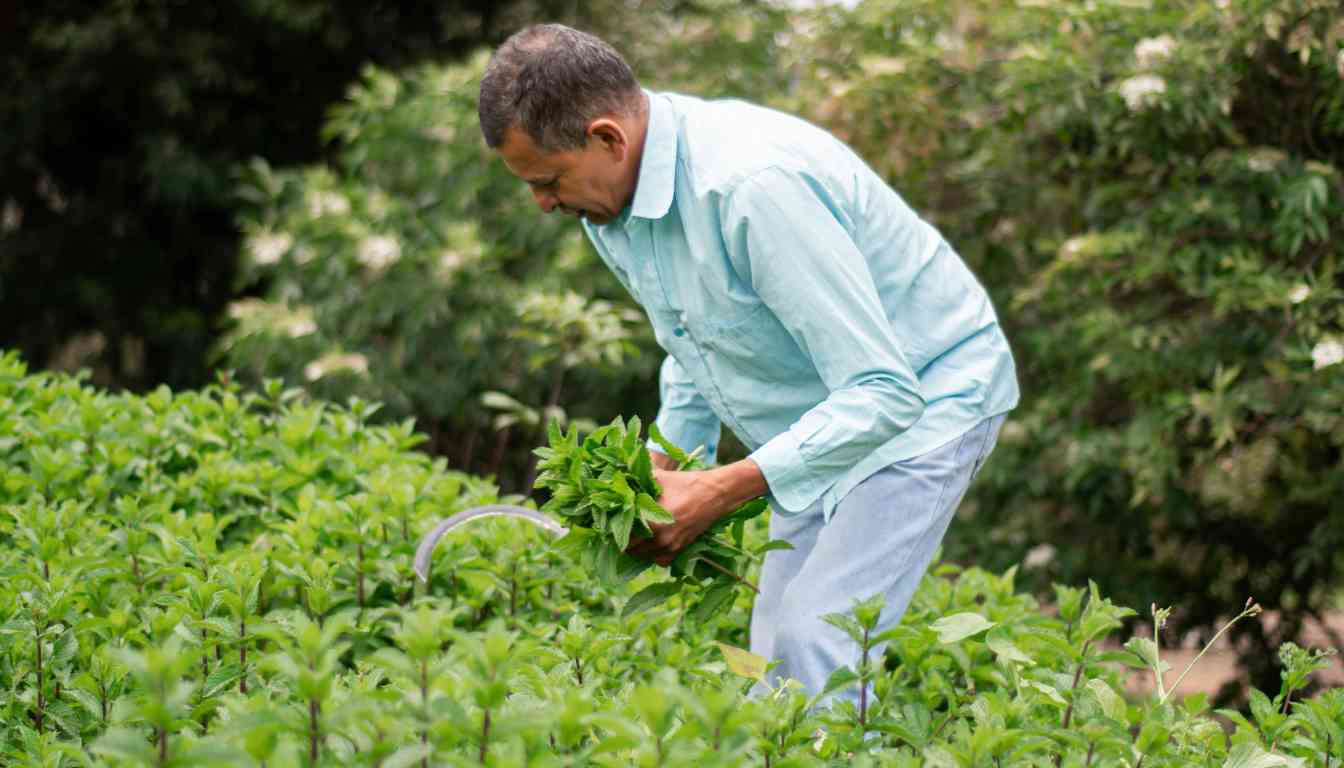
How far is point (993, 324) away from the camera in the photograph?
2674 mm

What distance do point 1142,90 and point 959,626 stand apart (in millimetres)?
3919

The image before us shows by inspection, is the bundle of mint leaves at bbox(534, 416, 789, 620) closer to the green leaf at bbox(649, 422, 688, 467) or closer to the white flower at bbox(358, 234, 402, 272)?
the green leaf at bbox(649, 422, 688, 467)

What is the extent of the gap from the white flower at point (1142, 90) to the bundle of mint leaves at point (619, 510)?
373cm

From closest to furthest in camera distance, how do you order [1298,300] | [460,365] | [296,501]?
[296,501], [1298,300], [460,365]

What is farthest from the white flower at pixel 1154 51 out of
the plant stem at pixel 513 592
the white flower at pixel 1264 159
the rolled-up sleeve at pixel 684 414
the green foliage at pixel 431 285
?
the plant stem at pixel 513 592

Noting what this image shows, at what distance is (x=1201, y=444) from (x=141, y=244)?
7.73 m

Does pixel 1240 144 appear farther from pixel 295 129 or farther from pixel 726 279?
pixel 295 129

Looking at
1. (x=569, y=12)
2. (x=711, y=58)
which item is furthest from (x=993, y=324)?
(x=569, y=12)

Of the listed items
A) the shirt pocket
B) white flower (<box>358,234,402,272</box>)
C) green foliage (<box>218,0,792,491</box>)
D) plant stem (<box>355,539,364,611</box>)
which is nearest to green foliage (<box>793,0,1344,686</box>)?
green foliage (<box>218,0,792,491</box>)

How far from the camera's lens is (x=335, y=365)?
6.91 m

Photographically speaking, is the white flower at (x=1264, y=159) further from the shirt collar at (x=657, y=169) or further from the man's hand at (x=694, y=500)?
the man's hand at (x=694, y=500)

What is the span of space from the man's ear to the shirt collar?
1.7 inches

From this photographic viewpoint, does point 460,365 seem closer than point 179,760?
No

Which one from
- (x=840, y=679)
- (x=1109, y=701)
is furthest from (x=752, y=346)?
(x=1109, y=701)
